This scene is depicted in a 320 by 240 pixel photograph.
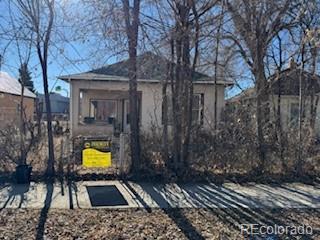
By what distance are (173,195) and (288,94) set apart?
13.4 m

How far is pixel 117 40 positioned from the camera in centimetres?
879

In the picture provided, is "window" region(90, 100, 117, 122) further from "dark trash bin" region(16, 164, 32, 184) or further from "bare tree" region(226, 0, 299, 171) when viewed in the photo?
"dark trash bin" region(16, 164, 32, 184)

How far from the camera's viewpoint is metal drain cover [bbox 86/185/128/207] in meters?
6.46

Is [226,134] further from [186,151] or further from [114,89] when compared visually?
[114,89]

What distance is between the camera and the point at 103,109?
1942cm

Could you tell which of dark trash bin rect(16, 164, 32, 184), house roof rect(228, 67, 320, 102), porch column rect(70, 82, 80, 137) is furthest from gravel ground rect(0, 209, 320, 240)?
porch column rect(70, 82, 80, 137)

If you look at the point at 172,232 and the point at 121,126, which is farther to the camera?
the point at 121,126

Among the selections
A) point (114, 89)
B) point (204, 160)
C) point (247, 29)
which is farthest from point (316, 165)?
point (114, 89)

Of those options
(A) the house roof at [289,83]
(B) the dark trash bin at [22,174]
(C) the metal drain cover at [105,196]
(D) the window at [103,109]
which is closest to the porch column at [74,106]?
(D) the window at [103,109]

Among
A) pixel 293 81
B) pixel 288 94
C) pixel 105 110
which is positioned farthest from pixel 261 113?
pixel 105 110

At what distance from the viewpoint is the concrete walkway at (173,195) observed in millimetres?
6406

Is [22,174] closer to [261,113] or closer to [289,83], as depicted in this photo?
[261,113]

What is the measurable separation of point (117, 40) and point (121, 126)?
404 inches

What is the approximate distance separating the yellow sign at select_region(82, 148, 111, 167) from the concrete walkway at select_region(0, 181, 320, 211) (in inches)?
24.7
